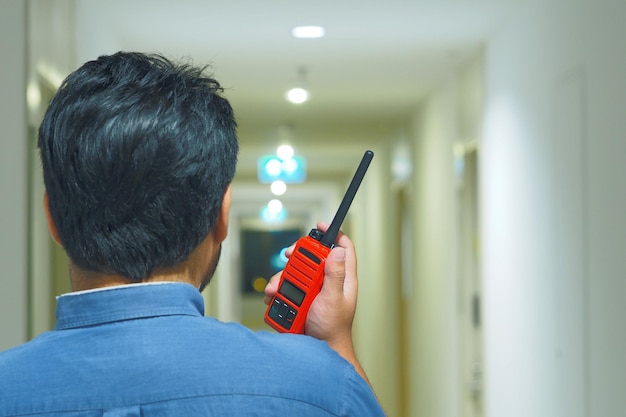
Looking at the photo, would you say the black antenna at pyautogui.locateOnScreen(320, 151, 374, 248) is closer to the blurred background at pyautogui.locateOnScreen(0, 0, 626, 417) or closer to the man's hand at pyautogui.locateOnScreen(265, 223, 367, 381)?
the man's hand at pyautogui.locateOnScreen(265, 223, 367, 381)

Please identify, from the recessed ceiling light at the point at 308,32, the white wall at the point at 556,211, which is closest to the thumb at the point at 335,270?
the white wall at the point at 556,211

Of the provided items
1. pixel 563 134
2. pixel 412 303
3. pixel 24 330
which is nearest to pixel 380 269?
pixel 412 303

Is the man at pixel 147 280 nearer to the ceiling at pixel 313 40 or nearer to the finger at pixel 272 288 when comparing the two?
the finger at pixel 272 288

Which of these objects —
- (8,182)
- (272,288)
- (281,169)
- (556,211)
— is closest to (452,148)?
(556,211)

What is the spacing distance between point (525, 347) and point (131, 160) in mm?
3670

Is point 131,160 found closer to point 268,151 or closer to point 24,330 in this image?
point 24,330

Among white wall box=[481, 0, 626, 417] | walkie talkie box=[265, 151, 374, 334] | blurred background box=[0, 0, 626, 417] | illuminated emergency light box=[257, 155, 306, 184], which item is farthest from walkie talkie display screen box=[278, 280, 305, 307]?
illuminated emergency light box=[257, 155, 306, 184]

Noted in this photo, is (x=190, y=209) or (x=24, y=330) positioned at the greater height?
(x=190, y=209)

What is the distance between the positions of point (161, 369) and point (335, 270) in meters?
0.27

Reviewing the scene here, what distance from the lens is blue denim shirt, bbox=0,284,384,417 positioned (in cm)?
85

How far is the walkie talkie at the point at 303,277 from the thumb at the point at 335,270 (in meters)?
0.02

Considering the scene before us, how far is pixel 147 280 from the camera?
3.06 feet

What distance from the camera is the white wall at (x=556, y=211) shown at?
307 centimetres

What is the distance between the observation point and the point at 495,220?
4.99m
